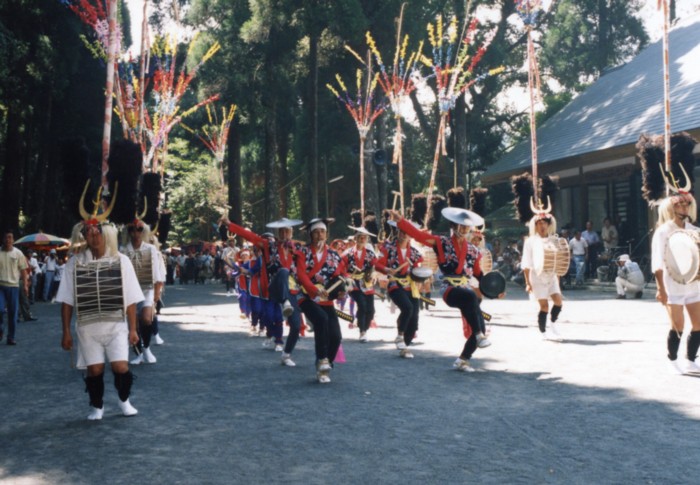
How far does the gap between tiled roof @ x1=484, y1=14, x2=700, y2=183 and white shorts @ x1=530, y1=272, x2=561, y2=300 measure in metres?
9.25

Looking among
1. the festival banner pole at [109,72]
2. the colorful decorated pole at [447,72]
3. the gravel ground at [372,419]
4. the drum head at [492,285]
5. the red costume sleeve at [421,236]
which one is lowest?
the gravel ground at [372,419]

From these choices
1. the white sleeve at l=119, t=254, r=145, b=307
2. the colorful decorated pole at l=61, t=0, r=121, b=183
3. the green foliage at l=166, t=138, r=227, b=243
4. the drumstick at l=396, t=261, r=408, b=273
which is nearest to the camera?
the white sleeve at l=119, t=254, r=145, b=307

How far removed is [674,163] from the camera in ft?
41.0

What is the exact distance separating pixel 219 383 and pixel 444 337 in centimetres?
512

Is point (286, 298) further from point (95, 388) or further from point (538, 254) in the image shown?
point (538, 254)

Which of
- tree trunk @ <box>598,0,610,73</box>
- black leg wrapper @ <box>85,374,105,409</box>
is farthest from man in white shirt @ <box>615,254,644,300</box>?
tree trunk @ <box>598,0,610,73</box>

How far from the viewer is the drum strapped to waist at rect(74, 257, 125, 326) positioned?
6.70 m

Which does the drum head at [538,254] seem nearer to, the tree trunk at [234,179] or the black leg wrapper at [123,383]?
the black leg wrapper at [123,383]

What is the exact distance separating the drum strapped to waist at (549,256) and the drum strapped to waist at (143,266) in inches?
216

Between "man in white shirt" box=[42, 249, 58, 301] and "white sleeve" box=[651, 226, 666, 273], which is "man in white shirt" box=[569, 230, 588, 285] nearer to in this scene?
"white sleeve" box=[651, 226, 666, 273]

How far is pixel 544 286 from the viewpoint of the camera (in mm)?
11617

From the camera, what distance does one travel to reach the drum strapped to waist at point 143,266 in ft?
32.7

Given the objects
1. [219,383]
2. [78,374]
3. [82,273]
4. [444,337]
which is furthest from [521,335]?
[82,273]

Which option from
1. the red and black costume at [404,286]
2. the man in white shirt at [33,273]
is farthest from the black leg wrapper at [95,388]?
the man in white shirt at [33,273]
